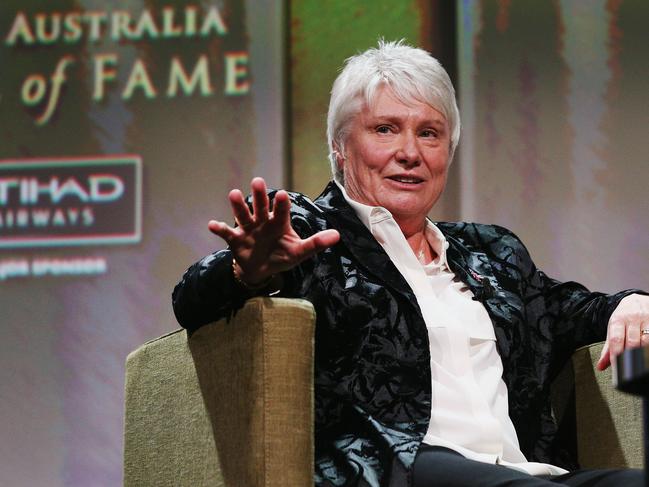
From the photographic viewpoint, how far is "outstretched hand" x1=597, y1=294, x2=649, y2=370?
5.58ft

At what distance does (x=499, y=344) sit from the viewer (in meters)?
1.77

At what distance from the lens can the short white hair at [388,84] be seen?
6.22 ft

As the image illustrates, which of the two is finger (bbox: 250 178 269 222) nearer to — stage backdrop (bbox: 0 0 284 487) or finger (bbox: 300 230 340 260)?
finger (bbox: 300 230 340 260)

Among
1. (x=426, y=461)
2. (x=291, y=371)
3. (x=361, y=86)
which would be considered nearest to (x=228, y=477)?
(x=291, y=371)

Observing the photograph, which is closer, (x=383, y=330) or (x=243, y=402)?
(x=243, y=402)

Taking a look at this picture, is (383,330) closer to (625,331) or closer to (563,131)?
(625,331)

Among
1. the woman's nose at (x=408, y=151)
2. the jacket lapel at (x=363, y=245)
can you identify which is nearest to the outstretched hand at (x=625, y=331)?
the jacket lapel at (x=363, y=245)

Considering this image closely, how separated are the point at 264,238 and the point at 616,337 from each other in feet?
2.25

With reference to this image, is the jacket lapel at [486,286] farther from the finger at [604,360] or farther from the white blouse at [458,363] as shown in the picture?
the finger at [604,360]

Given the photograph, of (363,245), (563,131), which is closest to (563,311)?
(363,245)

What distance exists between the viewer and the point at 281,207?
1301 millimetres

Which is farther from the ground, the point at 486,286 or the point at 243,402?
the point at 486,286

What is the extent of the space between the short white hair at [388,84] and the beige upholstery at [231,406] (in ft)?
1.88

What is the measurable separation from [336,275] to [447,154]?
1.50ft
